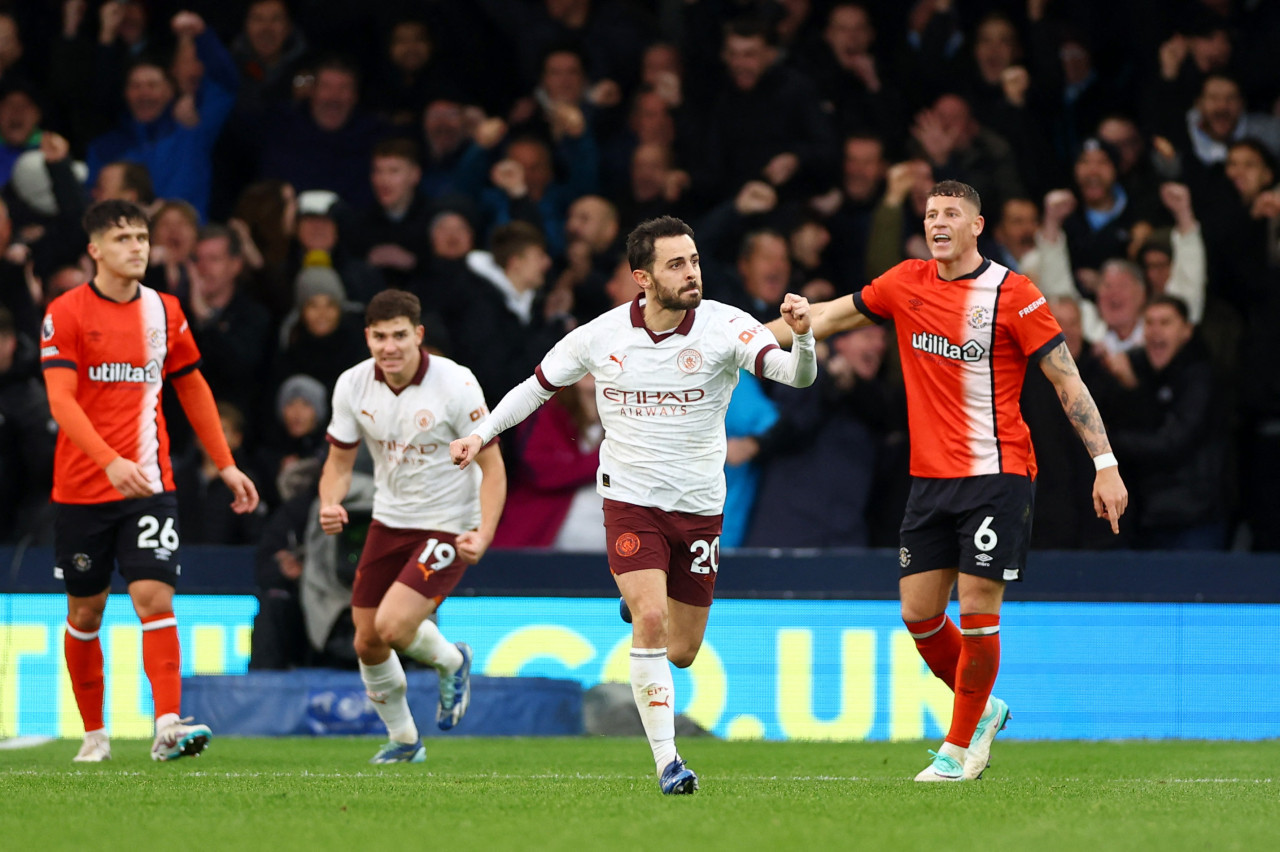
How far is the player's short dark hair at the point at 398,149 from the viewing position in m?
14.1

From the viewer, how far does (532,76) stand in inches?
613

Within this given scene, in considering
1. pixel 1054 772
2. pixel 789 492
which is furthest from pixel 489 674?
pixel 1054 772

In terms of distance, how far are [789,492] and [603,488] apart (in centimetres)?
505

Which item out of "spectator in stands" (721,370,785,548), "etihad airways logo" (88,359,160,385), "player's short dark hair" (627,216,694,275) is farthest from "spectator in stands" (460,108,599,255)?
"player's short dark hair" (627,216,694,275)

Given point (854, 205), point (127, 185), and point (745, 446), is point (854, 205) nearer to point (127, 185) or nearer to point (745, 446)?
point (745, 446)

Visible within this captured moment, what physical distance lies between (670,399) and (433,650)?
106 inches

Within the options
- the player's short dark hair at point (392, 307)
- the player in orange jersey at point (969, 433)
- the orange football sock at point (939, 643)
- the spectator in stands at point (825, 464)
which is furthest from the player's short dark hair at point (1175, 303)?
the player's short dark hair at point (392, 307)

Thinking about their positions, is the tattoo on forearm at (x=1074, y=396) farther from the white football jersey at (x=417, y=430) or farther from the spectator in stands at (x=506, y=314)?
the spectator in stands at (x=506, y=314)

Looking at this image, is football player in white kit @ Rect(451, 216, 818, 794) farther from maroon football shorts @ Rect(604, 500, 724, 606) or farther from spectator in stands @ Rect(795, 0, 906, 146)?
spectator in stands @ Rect(795, 0, 906, 146)

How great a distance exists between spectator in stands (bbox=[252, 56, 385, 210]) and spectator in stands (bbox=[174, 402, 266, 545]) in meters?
2.92

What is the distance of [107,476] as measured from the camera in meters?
8.65

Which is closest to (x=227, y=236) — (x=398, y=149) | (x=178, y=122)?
(x=398, y=149)

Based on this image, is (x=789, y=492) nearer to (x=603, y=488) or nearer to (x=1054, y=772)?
(x=1054, y=772)

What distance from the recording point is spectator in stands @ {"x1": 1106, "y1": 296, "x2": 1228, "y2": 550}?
1223cm
